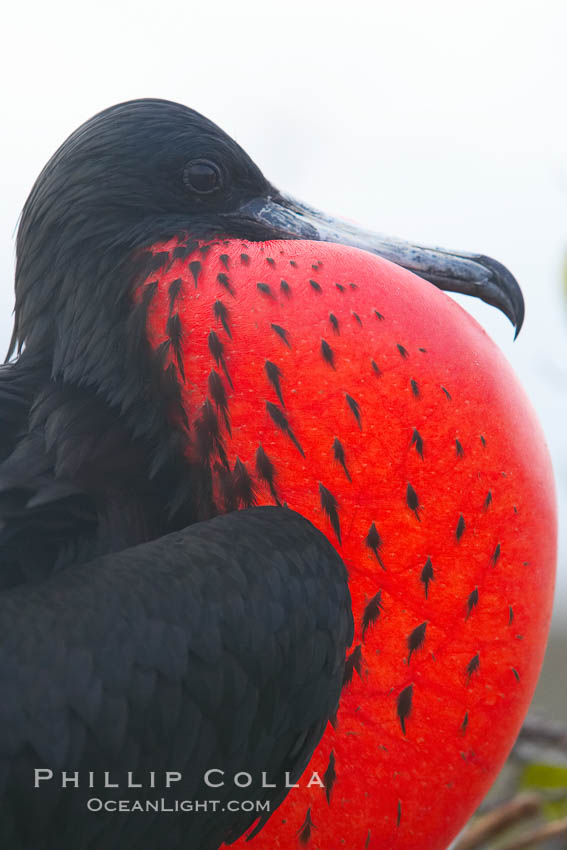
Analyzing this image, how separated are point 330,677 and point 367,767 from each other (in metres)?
0.10

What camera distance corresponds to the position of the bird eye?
4.19 ft

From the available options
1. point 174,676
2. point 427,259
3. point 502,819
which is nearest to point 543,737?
point 502,819

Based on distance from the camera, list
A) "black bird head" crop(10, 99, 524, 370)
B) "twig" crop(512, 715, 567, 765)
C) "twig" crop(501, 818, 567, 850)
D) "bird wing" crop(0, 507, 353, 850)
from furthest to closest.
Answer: "twig" crop(512, 715, 567, 765) < "twig" crop(501, 818, 567, 850) < "black bird head" crop(10, 99, 524, 370) < "bird wing" crop(0, 507, 353, 850)

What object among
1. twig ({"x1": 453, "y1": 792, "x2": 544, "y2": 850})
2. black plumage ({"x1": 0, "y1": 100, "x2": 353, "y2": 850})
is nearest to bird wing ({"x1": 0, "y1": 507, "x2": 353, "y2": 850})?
black plumage ({"x1": 0, "y1": 100, "x2": 353, "y2": 850})

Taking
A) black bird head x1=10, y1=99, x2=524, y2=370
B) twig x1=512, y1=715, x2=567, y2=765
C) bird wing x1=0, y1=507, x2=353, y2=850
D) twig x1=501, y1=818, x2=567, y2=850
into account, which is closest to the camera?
bird wing x1=0, y1=507, x2=353, y2=850

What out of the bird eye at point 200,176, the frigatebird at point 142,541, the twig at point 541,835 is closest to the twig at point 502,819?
the twig at point 541,835

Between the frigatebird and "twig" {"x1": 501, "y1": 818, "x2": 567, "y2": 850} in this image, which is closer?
the frigatebird

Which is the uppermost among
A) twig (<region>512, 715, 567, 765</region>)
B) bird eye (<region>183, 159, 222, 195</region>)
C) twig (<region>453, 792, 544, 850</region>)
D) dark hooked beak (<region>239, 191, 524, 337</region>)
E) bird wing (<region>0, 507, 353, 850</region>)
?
bird eye (<region>183, 159, 222, 195</region>)

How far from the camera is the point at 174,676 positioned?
2.99 ft

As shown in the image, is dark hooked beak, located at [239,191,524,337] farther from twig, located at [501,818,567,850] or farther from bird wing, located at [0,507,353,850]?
twig, located at [501,818,567,850]

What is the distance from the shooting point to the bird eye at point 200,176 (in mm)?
1277

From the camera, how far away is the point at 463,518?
97 cm

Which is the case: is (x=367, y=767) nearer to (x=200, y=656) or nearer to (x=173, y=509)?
(x=200, y=656)

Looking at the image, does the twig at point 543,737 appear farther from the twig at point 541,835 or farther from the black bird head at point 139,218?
the black bird head at point 139,218
